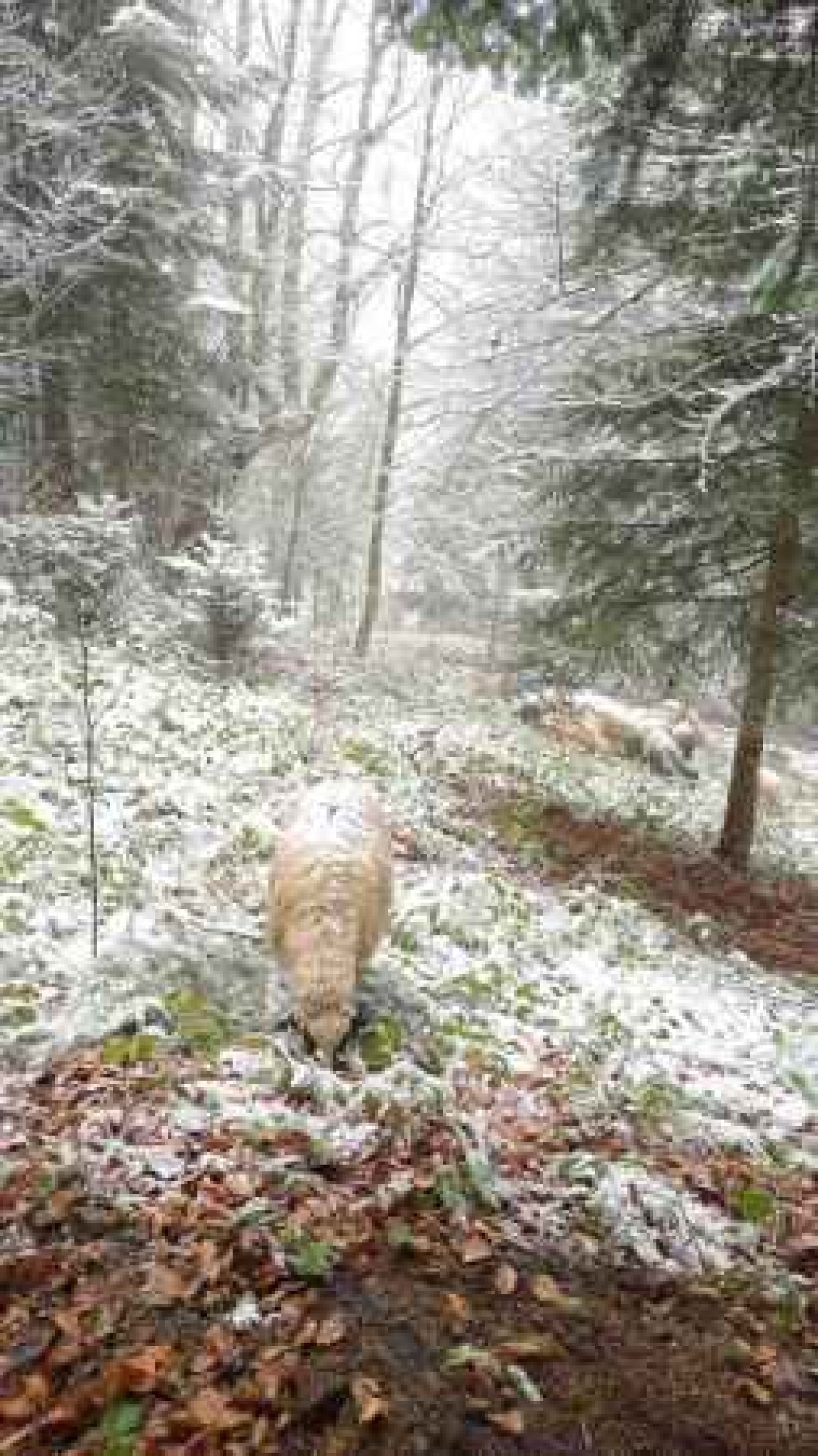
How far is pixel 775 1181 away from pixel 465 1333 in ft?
7.78

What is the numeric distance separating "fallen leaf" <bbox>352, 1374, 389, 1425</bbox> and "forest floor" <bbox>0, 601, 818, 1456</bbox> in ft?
0.04

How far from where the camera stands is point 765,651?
9812 millimetres

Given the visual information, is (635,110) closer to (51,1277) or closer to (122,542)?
(51,1277)

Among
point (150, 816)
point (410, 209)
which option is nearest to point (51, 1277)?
point (150, 816)

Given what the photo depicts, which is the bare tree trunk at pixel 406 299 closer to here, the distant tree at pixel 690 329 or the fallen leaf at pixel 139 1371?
the distant tree at pixel 690 329

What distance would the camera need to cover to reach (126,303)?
13.1 meters

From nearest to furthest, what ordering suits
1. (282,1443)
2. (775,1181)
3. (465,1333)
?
(282,1443), (465,1333), (775,1181)

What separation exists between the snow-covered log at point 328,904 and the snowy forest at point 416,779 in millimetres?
29

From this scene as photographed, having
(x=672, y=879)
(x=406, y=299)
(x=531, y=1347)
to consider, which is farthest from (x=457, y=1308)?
(x=406, y=299)

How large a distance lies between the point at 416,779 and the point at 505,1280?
7.64 m

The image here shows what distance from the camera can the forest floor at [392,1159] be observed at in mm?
2781

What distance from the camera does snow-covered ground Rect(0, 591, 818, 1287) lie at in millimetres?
4488

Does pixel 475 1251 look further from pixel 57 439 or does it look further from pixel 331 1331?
pixel 57 439

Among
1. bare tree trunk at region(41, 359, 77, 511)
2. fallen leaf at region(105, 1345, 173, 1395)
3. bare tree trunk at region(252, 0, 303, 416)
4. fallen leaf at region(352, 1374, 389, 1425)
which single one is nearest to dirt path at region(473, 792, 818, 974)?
fallen leaf at region(352, 1374, 389, 1425)
